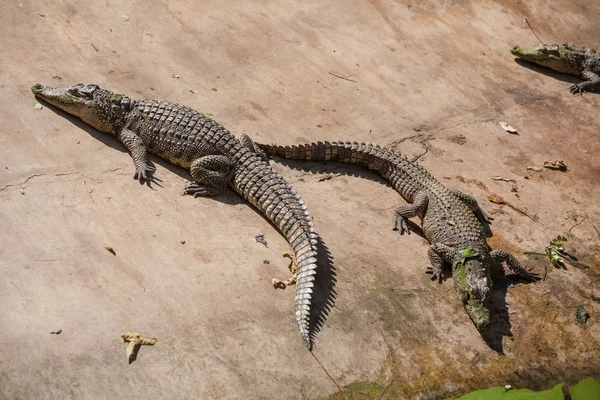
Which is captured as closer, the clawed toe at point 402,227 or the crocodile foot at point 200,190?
the crocodile foot at point 200,190

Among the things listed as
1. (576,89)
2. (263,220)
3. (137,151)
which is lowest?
(263,220)

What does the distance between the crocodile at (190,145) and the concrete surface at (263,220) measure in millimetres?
179

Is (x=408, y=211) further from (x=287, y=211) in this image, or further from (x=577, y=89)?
(x=577, y=89)

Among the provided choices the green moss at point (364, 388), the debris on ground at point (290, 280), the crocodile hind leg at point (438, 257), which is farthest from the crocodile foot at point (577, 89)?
the green moss at point (364, 388)

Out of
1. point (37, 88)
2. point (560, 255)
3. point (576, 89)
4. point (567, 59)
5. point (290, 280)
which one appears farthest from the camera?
point (567, 59)

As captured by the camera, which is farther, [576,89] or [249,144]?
[576,89]

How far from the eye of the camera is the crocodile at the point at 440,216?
6367 millimetres

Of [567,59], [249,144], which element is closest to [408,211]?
[249,144]

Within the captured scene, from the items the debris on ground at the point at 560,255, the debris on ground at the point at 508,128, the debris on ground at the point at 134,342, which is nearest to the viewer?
the debris on ground at the point at 134,342

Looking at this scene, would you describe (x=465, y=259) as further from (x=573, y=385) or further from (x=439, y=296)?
(x=573, y=385)

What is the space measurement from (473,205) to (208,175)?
321cm

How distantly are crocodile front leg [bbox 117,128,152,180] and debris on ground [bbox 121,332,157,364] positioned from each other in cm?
217

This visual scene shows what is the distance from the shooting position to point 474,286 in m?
6.29

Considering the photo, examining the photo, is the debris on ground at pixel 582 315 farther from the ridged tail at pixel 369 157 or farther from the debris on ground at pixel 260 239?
the debris on ground at pixel 260 239
